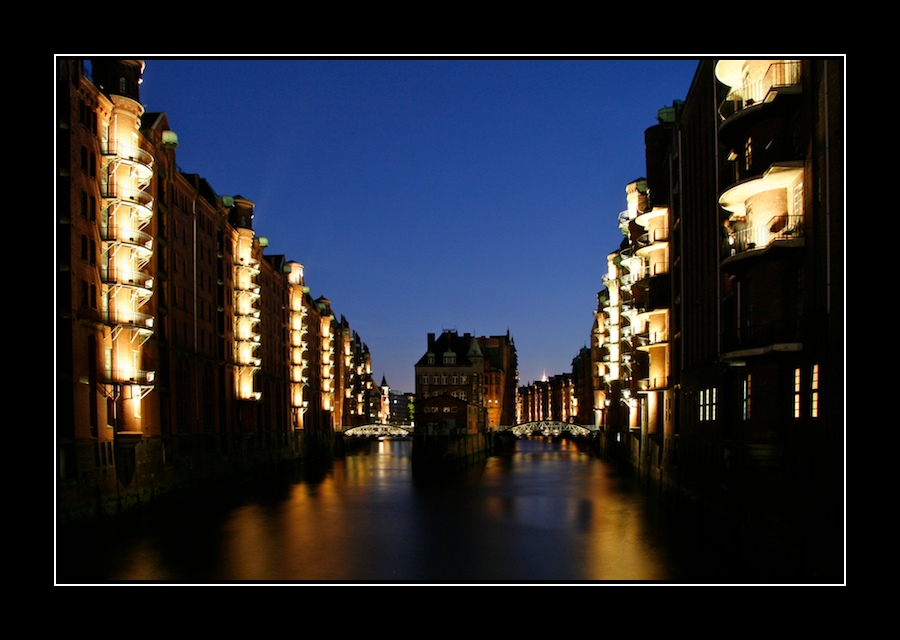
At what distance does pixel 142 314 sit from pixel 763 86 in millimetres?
28423

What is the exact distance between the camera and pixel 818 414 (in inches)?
731

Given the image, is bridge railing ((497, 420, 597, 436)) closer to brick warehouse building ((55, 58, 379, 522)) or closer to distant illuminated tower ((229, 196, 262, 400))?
brick warehouse building ((55, 58, 379, 522))

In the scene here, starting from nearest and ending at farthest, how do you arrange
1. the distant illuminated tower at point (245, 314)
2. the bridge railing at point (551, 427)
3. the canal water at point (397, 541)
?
1. the canal water at point (397, 541)
2. the distant illuminated tower at point (245, 314)
3. the bridge railing at point (551, 427)

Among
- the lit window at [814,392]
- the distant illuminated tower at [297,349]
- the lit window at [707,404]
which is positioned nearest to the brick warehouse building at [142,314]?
the distant illuminated tower at [297,349]

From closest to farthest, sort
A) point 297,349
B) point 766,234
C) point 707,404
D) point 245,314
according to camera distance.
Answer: point 766,234
point 707,404
point 245,314
point 297,349

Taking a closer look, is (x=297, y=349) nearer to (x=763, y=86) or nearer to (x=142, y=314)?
(x=142, y=314)

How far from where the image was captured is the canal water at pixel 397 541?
90.5 ft

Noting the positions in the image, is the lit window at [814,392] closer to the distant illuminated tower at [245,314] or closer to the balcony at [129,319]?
the balcony at [129,319]

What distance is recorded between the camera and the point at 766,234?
2134 cm

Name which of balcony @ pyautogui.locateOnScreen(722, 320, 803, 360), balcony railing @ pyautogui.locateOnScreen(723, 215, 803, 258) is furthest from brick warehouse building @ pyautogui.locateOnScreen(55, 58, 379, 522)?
balcony @ pyautogui.locateOnScreen(722, 320, 803, 360)

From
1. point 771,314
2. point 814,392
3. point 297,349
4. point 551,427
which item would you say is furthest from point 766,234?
point 551,427

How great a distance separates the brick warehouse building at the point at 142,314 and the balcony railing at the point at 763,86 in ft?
54.0

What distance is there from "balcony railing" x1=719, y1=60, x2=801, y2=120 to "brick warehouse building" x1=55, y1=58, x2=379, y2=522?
1645cm
